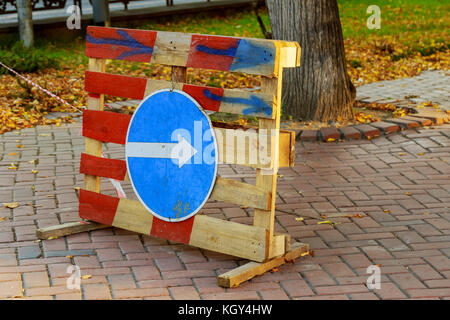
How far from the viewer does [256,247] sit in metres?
4.16

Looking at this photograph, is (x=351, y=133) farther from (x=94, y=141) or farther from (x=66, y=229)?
(x=66, y=229)

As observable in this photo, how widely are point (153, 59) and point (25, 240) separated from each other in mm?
1421

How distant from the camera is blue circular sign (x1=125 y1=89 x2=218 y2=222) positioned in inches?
168

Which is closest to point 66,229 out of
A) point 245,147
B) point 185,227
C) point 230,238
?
point 185,227

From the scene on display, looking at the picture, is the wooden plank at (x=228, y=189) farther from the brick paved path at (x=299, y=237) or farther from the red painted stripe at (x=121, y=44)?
the red painted stripe at (x=121, y=44)

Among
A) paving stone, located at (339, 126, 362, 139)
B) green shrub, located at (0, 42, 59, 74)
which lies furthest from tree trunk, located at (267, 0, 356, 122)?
green shrub, located at (0, 42, 59, 74)

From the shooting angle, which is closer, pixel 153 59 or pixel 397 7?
pixel 153 59

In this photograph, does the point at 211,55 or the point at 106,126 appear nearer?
the point at 211,55

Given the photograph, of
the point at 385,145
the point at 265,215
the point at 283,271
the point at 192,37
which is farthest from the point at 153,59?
the point at 385,145

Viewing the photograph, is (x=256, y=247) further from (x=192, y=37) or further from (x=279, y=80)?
(x=192, y=37)

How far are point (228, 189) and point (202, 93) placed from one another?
57 cm

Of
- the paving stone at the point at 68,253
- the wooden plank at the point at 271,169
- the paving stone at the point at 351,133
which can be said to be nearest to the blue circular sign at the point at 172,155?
the wooden plank at the point at 271,169

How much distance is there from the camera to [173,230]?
14.7 feet

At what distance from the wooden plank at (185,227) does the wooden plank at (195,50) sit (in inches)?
35.6
